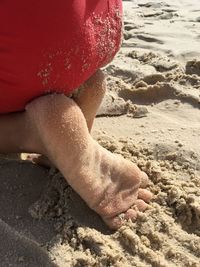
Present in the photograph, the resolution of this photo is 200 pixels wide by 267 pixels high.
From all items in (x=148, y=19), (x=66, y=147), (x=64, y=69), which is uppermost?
(x=64, y=69)

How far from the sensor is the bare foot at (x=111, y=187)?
1456 mm

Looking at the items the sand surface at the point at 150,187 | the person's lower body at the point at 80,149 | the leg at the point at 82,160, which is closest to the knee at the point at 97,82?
the person's lower body at the point at 80,149

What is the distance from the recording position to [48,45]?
133 cm

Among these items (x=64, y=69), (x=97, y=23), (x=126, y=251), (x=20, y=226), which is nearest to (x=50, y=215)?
(x=20, y=226)

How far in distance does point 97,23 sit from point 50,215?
51cm

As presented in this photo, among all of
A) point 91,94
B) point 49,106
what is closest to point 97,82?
point 91,94

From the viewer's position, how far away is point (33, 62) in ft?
4.41

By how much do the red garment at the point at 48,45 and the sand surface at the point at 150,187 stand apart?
25 centimetres

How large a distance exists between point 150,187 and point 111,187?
180 mm

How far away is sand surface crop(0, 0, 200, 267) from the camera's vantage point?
1374 millimetres

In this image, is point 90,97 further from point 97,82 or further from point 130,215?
point 130,215

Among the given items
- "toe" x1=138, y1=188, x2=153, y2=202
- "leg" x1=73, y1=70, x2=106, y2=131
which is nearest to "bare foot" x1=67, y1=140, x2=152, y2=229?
"toe" x1=138, y1=188, x2=153, y2=202

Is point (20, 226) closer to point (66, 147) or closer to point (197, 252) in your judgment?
point (66, 147)

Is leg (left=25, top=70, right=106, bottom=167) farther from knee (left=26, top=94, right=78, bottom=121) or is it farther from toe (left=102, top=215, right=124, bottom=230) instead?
toe (left=102, top=215, right=124, bottom=230)
